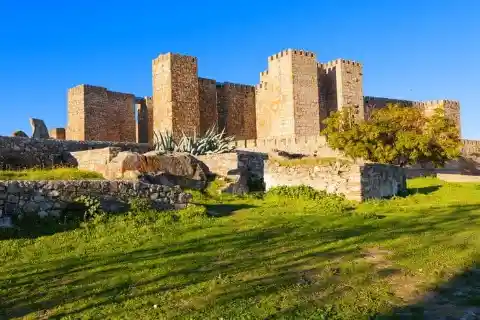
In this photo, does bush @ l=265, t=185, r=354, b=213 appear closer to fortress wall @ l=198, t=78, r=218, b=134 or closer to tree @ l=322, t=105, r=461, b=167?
tree @ l=322, t=105, r=461, b=167

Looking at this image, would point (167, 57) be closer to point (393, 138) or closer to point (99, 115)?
point (99, 115)

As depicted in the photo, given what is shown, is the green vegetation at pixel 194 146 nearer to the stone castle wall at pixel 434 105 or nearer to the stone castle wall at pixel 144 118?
the stone castle wall at pixel 144 118

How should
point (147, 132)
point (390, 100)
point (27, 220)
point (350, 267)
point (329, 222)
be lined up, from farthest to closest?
point (390, 100) < point (147, 132) < point (329, 222) < point (27, 220) < point (350, 267)

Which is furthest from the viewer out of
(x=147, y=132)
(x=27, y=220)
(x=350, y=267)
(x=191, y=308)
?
(x=147, y=132)

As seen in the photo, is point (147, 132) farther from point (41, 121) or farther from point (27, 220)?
point (27, 220)

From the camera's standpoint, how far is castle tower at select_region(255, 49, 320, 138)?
35688mm

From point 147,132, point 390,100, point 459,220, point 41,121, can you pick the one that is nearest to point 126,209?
point 459,220

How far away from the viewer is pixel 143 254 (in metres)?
8.10

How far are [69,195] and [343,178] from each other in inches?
319

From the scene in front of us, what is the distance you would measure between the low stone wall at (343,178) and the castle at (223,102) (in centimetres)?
1743

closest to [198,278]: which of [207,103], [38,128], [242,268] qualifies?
[242,268]

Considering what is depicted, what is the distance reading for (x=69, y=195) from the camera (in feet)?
34.3

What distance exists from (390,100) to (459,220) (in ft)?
121

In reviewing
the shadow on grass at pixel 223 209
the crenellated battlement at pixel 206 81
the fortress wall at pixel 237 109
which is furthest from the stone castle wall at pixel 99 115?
the shadow on grass at pixel 223 209
